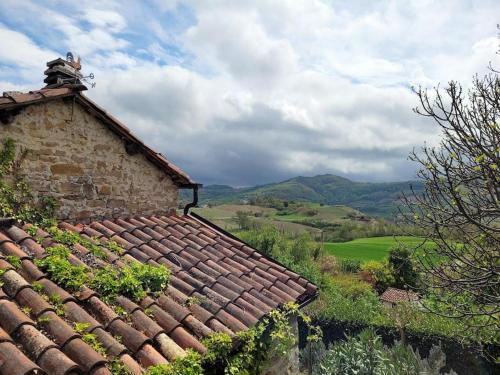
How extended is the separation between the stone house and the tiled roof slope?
0.04ft

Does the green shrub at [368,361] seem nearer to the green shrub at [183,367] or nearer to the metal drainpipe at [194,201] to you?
the metal drainpipe at [194,201]

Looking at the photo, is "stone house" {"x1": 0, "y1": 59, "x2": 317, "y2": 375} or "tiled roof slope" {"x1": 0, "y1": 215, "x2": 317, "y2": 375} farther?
"stone house" {"x1": 0, "y1": 59, "x2": 317, "y2": 375}

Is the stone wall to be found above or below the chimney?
below

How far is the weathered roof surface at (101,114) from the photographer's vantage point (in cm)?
528

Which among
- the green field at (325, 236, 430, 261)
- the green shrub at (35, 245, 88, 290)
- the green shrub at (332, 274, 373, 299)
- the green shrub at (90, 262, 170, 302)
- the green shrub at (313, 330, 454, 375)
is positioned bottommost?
the green shrub at (332, 274, 373, 299)

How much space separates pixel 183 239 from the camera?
7.10m

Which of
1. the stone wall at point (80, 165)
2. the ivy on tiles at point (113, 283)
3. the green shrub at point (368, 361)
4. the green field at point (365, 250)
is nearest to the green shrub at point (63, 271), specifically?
the ivy on tiles at point (113, 283)

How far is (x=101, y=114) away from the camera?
6504 millimetres

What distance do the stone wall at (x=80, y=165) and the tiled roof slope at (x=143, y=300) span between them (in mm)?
359

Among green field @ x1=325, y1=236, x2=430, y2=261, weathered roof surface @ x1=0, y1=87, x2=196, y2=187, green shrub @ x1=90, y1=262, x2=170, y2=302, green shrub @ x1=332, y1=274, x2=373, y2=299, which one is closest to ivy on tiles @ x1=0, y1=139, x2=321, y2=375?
green shrub @ x1=90, y1=262, x2=170, y2=302

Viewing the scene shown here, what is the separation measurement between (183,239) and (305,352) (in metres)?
11.0

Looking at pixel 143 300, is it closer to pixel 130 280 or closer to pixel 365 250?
pixel 130 280

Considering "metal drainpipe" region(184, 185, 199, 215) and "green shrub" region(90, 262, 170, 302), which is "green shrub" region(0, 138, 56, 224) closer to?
"green shrub" region(90, 262, 170, 302)

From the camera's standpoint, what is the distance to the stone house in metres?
3.40
